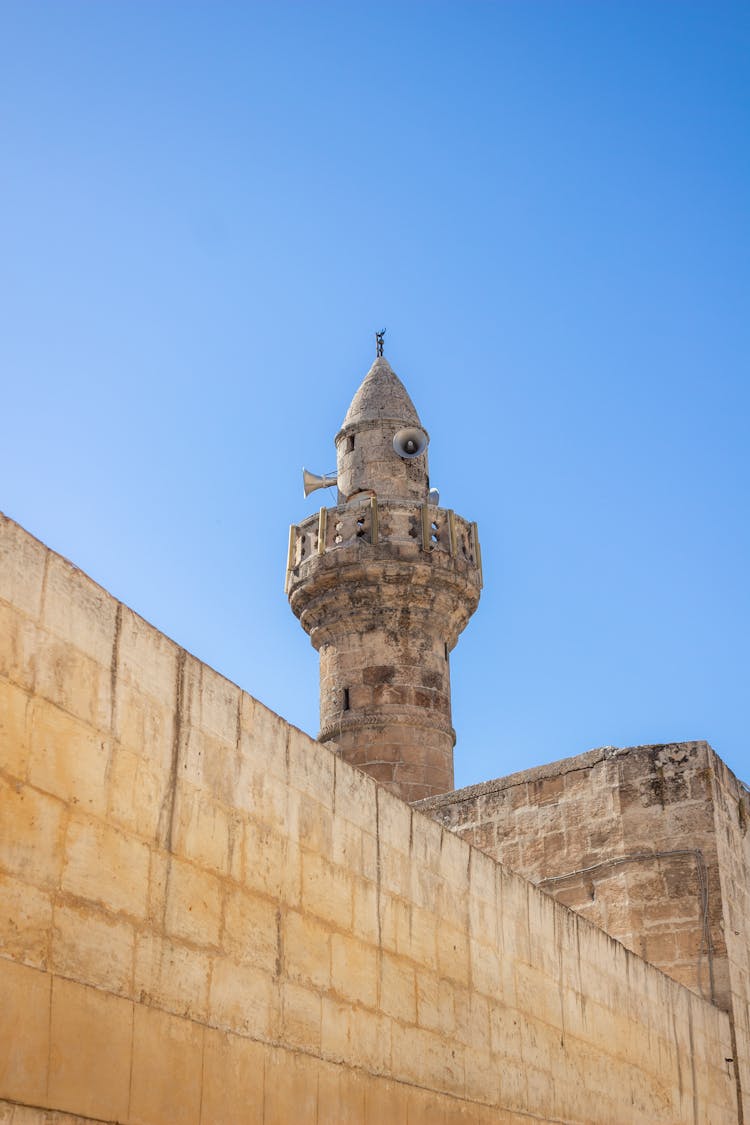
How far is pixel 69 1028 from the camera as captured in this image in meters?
3.27

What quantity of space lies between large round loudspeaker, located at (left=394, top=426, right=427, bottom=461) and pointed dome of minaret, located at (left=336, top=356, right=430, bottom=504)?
0.04ft

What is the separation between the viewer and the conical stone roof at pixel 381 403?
58.2 ft

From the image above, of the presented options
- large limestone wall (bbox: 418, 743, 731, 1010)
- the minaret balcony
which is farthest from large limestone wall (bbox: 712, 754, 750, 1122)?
the minaret balcony

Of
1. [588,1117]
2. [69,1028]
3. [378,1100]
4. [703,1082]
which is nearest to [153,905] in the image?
[69,1028]

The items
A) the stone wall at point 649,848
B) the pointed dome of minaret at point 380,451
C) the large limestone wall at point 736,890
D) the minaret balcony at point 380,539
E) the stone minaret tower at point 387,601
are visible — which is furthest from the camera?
the pointed dome of minaret at point 380,451

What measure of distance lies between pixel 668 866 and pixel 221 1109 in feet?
19.5

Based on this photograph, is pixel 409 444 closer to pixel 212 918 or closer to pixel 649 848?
pixel 649 848

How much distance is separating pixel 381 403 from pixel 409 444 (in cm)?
80

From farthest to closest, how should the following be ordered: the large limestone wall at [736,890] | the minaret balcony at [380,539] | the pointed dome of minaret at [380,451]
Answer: the pointed dome of minaret at [380,451], the minaret balcony at [380,539], the large limestone wall at [736,890]

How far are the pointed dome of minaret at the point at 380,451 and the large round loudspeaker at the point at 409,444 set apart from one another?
0.04ft

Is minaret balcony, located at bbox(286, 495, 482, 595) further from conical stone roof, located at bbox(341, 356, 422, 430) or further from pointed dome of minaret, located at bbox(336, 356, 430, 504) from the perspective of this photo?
conical stone roof, located at bbox(341, 356, 422, 430)

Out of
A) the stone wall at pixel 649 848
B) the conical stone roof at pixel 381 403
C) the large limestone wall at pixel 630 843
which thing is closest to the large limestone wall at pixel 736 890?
the stone wall at pixel 649 848

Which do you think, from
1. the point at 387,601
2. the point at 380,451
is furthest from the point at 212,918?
the point at 380,451

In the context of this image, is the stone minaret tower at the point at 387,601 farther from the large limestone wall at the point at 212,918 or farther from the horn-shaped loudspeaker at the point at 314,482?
the large limestone wall at the point at 212,918
